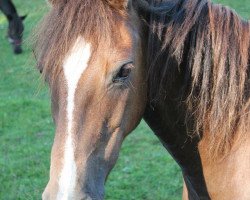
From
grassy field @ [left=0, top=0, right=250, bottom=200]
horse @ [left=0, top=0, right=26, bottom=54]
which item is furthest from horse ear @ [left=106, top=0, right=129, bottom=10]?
horse @ [left=0, top=0, right=26, bottom=54]

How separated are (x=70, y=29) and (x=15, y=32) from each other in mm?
7729

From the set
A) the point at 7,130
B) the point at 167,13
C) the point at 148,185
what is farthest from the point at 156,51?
the point at 7,130

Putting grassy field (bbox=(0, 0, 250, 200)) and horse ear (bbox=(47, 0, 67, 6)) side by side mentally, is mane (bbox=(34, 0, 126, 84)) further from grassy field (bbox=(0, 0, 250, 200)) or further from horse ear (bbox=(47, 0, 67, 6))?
grassy field (bbox=(0, 0, 250, 200))

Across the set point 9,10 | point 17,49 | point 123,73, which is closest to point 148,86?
point 123,73

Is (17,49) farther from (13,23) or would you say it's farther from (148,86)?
(148,86)

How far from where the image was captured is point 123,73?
1.71 meters

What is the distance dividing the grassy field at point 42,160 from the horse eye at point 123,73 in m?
1.55

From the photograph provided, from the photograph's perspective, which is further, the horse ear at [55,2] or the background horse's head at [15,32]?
the background horse's head at [15,32]

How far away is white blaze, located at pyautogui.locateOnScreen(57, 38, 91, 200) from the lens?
1.58 meters

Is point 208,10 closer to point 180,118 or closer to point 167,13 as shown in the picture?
point 167,13

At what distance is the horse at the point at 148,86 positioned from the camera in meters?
1.66

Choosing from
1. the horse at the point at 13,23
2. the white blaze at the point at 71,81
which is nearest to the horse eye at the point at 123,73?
the white blaze at the point at 71,81

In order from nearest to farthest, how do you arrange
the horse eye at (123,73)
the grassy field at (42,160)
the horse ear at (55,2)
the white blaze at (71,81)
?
the white blaze at (71,81) → the horse eye at (123,73) → the horse ear at (55,2) → the grassy field at (42,160)

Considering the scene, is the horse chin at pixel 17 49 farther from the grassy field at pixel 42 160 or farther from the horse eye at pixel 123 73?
the horse eye at pixel 123 73
